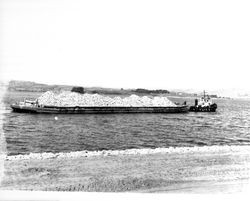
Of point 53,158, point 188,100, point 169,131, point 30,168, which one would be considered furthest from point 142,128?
point 30,168

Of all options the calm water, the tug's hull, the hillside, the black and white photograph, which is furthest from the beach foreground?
the hillside

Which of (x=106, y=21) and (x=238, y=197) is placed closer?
(x=238, y=197)

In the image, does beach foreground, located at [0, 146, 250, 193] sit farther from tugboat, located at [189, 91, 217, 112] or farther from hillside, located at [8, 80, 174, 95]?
hillside, located at [8, 80, 174, 95]

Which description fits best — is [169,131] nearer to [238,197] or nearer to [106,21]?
[238,197]

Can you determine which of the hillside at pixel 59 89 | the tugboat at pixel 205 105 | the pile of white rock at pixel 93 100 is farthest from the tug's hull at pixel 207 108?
the hillside at pixel 59 89

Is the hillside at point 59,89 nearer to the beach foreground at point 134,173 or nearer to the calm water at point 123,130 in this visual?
the calm water at point 123,130

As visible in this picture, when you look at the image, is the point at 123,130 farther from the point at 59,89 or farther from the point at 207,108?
the point at 207,108

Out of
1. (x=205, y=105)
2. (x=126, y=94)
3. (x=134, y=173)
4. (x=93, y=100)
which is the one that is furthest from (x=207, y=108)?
(x=93, y=100)
